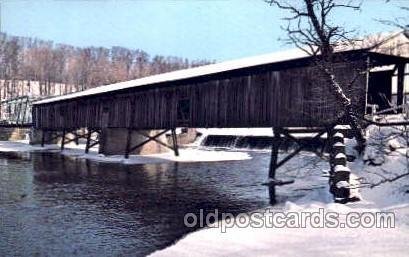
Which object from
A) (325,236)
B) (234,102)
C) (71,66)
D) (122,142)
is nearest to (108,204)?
(325,236)

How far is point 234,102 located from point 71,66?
74.1 meters

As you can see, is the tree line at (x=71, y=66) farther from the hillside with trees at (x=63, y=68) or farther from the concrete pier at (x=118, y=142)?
the concrete pier at (x=118, y=142)

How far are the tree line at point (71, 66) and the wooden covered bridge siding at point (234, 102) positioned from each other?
4695cm

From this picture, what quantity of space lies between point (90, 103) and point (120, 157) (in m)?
6.35

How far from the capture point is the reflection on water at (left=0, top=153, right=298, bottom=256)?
781 centimetres

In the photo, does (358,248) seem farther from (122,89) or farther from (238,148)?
(238,148)

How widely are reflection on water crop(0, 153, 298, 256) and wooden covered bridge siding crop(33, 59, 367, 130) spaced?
106 inches

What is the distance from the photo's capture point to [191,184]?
626 inches

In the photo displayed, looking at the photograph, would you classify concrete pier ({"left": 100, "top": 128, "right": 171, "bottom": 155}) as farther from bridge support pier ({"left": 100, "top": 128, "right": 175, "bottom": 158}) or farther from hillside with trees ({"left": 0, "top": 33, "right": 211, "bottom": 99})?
hillside with trees ({"left": 0, "top": 33, "right": 211, "bottom": 99})

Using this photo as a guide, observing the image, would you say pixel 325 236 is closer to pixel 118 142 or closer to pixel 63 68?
pixel 118 142

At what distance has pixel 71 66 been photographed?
85.9 m

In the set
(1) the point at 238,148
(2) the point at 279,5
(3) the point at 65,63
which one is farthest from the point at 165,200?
(3) the point at 65,63

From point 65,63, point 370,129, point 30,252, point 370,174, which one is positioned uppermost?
point 65,63

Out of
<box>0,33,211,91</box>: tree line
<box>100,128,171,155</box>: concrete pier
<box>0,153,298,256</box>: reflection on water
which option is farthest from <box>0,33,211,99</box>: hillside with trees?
<box>0,153,298,256</box>: reflection on water
